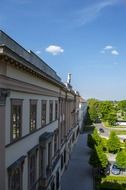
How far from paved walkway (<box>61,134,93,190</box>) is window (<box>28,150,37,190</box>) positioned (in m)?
14.3

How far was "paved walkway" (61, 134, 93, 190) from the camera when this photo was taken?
32919mm

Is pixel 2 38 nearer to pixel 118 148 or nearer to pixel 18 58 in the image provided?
pixel 18 58

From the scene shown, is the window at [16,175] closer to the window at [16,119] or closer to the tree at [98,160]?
the window at [16,119]

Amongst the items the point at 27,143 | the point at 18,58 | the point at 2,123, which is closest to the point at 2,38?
the point at 18,58

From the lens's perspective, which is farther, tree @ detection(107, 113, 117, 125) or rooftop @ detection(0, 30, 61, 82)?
tree @ detection(107, 113, 117, 125)

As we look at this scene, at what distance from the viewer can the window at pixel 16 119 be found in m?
13.6

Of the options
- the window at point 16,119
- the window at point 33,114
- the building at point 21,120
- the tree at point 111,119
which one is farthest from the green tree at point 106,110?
the window at point 16,119

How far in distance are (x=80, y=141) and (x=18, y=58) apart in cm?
5734

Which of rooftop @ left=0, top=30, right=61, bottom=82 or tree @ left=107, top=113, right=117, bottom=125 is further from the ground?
rooftop @ left=0, top=30, right=61, bottom=82

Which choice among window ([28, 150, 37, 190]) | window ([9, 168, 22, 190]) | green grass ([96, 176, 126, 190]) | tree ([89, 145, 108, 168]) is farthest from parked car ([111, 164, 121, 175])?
window ([9, 168, 22, 190])

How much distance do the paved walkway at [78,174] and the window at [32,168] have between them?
14.3 m

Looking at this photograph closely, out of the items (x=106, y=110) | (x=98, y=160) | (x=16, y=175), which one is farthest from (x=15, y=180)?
(x=106, y=110)

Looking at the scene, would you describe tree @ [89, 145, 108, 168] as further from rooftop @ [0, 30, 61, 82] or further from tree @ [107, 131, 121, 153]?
rooftop @ [0, 30, 61, 82]

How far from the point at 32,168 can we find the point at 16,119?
4.63 metres
